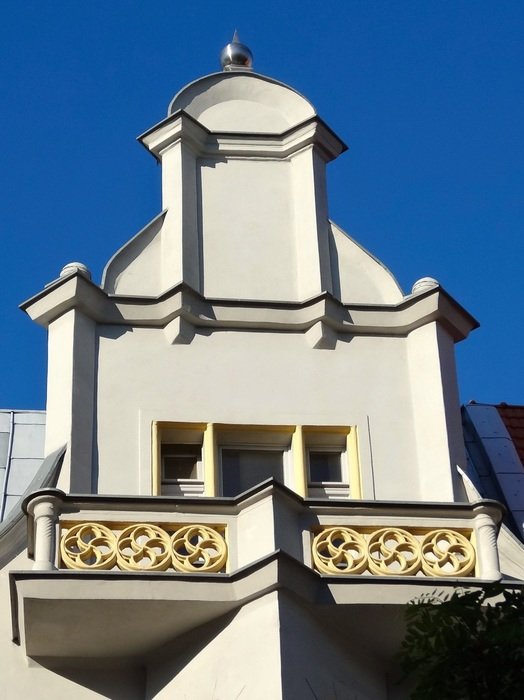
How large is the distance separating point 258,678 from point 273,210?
5.31 m

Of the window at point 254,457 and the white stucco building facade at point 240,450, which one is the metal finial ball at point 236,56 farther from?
the window at point 254,457

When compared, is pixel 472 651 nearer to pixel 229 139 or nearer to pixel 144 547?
pixel 144 547

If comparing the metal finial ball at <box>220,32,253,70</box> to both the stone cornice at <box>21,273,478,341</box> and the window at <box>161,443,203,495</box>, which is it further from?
the window at <box>161,443,203,495</box>

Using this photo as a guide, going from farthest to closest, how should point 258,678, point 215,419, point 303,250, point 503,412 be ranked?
point 503,412
point 303,250
point 215,419
point 258,678

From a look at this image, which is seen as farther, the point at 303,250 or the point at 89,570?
the point at 303,250

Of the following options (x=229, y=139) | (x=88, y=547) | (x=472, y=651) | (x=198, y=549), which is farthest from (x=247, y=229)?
(x=472, y=651)

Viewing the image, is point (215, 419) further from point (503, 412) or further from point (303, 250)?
point (503, 412)

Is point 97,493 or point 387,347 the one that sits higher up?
point 387,347

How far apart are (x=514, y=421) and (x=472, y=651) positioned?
7355mm

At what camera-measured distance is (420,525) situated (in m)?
13.3

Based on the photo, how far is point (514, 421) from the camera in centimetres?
1795

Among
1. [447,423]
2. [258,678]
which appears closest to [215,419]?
[447,423]

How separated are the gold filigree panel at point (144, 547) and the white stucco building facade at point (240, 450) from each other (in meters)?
0.02

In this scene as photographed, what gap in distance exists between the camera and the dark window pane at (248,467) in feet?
47.8
